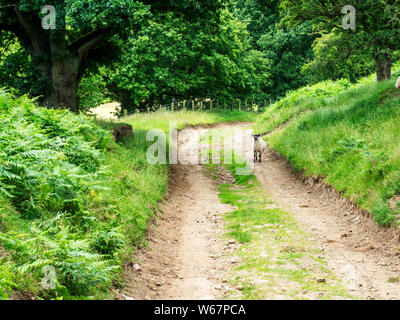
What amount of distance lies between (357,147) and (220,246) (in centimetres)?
747

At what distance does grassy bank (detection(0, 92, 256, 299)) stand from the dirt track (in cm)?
62

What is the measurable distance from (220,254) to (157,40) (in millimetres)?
32986

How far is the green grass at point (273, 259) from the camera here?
7.17 m

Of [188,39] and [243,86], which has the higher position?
[188,39]

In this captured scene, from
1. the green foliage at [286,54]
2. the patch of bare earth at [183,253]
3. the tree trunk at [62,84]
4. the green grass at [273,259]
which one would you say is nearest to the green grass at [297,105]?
the patch of bare earth at [183,253]

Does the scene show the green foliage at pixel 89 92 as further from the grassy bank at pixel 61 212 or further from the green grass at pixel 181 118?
the grassy bank at pixel 61 212

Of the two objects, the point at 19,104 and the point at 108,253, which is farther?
the point at 19,104

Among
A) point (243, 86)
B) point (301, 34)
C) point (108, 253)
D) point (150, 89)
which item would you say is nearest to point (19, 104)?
point (108, 253)

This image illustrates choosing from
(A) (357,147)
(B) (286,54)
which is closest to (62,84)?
(A) (357,147)

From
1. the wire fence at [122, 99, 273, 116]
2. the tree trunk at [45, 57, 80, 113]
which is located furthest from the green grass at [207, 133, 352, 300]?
the wire fence at [122, 99, 273, 116]

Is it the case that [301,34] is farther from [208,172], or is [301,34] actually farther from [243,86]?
[208,172]

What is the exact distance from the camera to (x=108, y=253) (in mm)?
7992

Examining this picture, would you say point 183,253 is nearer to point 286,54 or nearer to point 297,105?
point 297,105

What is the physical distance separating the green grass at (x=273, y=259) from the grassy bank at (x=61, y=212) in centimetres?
230
